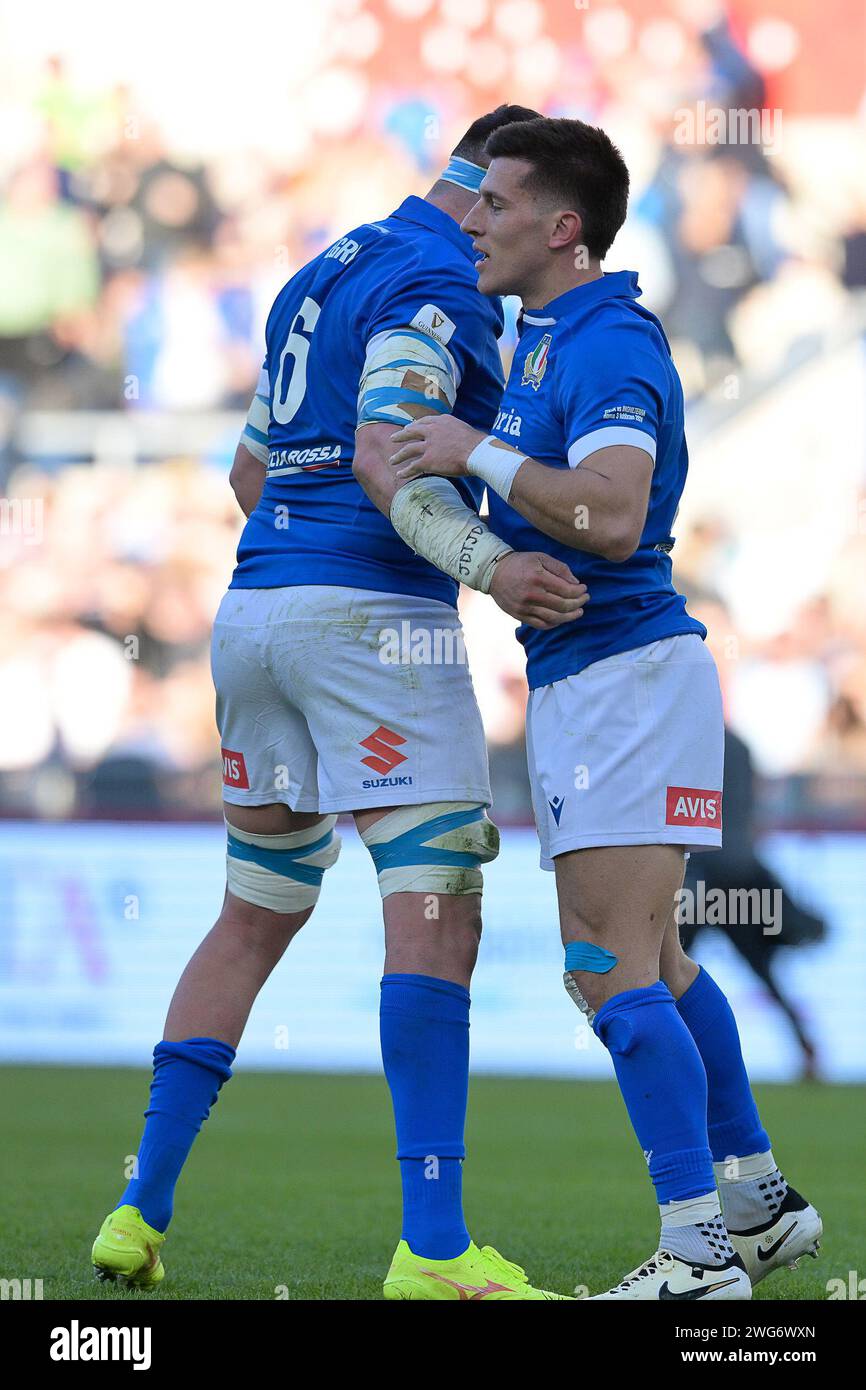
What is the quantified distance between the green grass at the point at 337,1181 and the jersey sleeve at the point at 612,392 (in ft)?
4.76

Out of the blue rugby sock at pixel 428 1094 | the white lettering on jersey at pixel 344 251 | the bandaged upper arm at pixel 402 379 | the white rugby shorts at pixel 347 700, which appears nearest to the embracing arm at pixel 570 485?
the bandaged upper arm at pixel 402 379

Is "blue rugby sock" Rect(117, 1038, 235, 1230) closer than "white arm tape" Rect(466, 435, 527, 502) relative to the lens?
No

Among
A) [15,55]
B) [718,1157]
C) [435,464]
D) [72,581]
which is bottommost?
[718,1157]

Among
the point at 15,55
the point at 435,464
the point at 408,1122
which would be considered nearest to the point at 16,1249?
the point at 408,1122

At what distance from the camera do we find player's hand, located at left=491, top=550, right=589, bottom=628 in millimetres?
2703

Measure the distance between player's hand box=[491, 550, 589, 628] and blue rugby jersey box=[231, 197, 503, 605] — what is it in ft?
1.15

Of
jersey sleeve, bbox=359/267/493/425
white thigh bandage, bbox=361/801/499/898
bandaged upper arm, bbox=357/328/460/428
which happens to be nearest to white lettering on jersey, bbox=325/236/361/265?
jersey sleeve, bbox=359/267/493/425

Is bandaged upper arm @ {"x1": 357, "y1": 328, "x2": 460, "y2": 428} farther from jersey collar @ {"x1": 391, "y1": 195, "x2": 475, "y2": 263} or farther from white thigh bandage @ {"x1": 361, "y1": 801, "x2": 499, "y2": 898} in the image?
white thigh bandage @ {"x1": 361, "y1": 801, "x2": 499, "y2": 898}

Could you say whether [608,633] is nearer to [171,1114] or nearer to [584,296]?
[584,296]

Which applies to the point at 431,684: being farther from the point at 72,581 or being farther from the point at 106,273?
the point at 106,273

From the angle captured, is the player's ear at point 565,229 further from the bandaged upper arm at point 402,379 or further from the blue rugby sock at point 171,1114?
the blue rugby sock at point 171,1114

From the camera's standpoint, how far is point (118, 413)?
12.4m

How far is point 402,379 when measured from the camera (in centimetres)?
288
